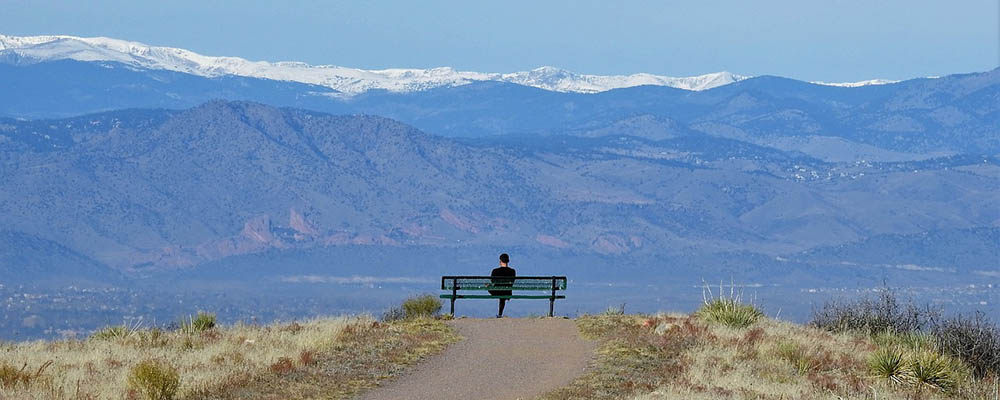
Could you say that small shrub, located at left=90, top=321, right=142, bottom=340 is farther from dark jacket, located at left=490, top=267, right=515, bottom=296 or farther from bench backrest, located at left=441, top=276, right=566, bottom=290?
dark jacket, located at left=490, top=267, right=515, bottom=296

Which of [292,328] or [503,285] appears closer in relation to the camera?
[292,328]

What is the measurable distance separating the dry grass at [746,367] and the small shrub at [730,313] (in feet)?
1.82

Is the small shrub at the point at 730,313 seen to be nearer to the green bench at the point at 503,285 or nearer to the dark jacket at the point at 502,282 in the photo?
the green bench at the point at 503,285

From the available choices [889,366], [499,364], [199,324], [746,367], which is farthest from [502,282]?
[889,366]

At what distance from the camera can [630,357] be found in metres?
22.6

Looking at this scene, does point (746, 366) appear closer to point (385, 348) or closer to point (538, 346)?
point (538, 346)

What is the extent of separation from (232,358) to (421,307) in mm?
8296

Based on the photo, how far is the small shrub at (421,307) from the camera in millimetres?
30375

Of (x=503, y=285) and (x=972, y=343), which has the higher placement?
(x=503, y=285)

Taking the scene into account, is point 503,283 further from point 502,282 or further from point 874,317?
point 874,317

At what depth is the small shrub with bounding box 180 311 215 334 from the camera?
2758 centimetres

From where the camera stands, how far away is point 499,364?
21.9 m

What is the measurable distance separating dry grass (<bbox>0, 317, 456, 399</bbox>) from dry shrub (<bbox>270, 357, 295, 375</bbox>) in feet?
0.05

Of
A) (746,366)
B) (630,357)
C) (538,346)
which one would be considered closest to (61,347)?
(538,346)
